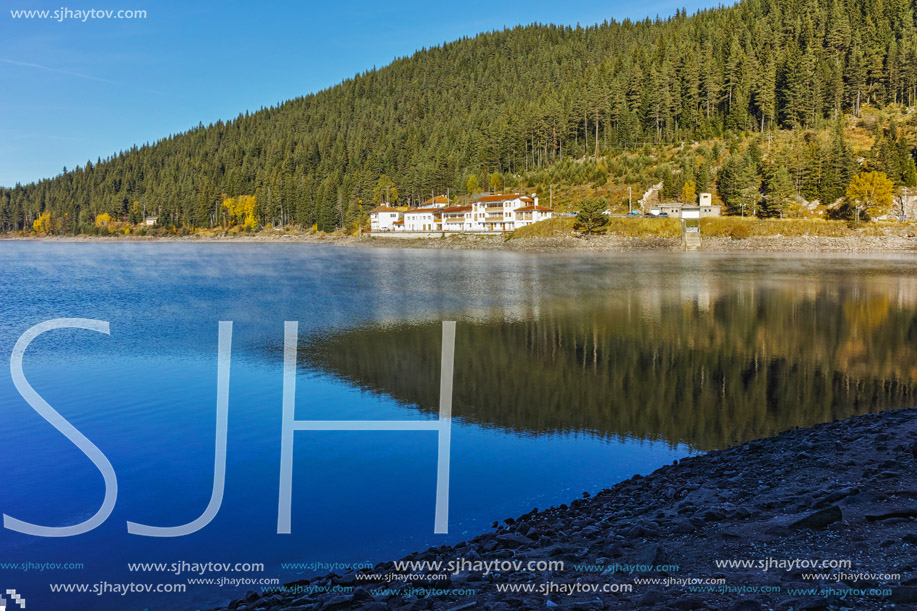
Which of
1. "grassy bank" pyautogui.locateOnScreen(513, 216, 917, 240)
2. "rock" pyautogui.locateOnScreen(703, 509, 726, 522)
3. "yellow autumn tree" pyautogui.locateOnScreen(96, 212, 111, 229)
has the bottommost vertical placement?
"rock" pyautogui.locateOnScreen(703, 509, 726, 522)

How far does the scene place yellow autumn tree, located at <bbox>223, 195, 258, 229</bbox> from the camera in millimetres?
152125

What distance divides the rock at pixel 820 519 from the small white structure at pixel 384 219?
11865 cm

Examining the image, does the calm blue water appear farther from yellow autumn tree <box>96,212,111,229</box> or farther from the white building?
yellow autumn tree <box>96,212,111,229</box>

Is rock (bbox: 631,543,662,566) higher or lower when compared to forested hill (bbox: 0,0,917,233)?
lower

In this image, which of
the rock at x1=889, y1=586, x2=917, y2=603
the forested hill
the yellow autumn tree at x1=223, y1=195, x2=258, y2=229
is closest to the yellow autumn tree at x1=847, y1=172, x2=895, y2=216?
the forested hill

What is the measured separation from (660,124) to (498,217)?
126ft

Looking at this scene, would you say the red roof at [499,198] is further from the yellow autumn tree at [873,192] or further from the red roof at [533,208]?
the yellow autumn tree at [873,192]

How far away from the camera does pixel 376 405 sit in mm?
15898

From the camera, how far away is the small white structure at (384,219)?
123688 millimetres

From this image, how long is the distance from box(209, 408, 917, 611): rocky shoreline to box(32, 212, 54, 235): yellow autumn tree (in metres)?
218

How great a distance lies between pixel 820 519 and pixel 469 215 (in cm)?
10186

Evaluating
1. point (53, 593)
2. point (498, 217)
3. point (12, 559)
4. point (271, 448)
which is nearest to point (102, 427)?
point (271, 448)

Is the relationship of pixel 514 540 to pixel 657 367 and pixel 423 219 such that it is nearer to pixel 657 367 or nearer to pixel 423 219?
pixel 657 367

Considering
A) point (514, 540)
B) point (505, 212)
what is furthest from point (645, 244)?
point (514, 540)
